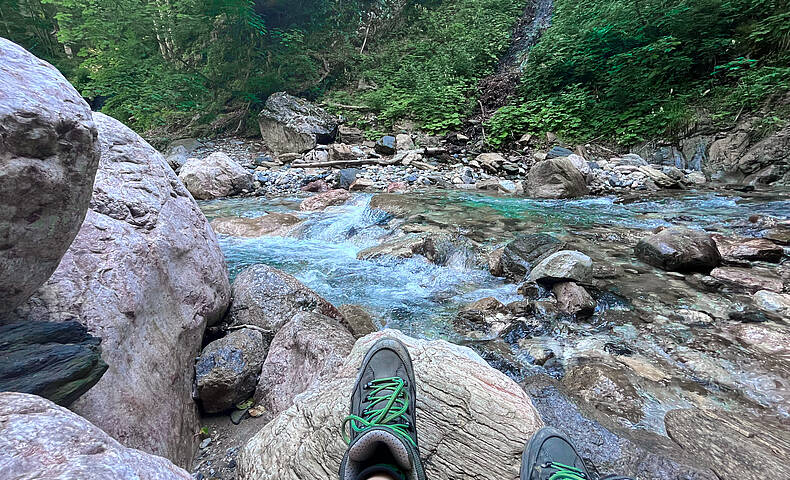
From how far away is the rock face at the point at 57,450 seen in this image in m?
0.72

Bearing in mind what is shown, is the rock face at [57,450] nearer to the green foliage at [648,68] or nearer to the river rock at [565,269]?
the river rock at [565,269]

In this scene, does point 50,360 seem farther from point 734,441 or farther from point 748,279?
point 748,279

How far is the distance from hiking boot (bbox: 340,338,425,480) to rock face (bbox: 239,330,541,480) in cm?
8

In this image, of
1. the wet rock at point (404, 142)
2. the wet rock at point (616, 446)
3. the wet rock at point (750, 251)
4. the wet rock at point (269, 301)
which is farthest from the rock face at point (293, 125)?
the wet rock at point (616, 446)

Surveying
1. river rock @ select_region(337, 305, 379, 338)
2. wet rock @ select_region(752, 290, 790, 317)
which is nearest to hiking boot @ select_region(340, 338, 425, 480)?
river rock @ select_region(337, 305, 379, 338)

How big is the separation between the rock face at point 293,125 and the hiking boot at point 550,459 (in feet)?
36.8

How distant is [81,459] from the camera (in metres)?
0.78

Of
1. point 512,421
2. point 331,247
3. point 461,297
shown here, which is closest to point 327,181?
point 331,247

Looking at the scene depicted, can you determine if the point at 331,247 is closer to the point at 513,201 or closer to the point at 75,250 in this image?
the point at 75,250

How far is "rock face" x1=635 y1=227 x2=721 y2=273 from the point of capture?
355 centimetres

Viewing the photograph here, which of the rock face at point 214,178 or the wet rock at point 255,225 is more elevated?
the rock face at point 214,178

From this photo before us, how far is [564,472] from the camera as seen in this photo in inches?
54.1

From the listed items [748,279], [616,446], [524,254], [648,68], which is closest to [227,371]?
[616,446]

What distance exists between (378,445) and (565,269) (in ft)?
8.91
